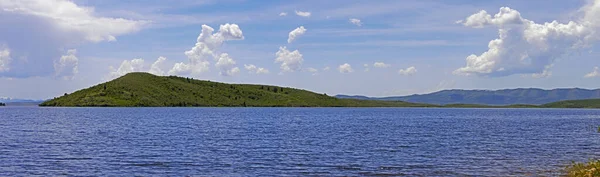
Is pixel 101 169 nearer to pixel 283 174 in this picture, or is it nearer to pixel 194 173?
pixel 194 173

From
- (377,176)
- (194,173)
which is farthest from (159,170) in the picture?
(377,176)

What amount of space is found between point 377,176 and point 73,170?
23551 mm

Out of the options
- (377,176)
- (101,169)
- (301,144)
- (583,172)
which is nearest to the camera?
(583,172)

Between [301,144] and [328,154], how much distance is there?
42.2ft

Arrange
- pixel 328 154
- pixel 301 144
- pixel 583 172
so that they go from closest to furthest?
pixel 583 172, pixel 328 154, pixel 301 144

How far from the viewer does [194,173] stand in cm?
4494

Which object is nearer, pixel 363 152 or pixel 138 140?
pixel 363 152

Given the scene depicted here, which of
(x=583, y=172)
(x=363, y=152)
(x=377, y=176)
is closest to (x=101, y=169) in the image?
(x=377, y=176)

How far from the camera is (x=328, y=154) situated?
59375 millimetres

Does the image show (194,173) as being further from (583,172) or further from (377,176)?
(583,172)

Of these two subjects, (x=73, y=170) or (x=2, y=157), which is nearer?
(x=73, y=170)

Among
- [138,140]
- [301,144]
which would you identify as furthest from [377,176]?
[138,140]

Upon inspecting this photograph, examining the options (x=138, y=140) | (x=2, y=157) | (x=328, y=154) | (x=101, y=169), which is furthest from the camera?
(x=138, y=140)

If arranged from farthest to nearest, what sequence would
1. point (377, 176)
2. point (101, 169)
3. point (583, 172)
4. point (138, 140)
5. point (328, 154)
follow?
point (138, 140)
point (328, 154)
point (101, 169)
point (377, 176)
point (583, 172)
